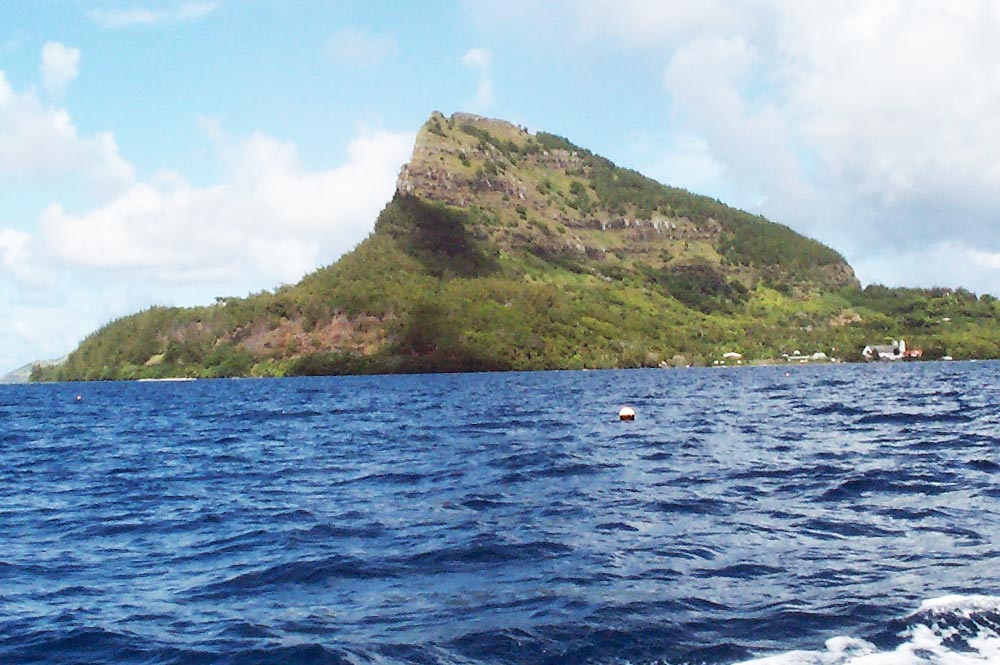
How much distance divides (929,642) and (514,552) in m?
11.0

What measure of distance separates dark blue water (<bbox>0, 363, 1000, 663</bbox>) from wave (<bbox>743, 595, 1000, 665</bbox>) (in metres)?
0.07

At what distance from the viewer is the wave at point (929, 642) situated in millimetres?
15273

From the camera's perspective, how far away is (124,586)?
72.8 feet

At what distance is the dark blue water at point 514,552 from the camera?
55.4 feet

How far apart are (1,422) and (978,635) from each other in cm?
10550

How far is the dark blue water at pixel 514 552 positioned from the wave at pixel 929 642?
67mm

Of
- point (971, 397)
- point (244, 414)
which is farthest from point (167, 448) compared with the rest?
point (971, 397)

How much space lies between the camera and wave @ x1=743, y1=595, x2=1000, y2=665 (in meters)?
15.3

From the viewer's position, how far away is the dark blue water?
16891mm

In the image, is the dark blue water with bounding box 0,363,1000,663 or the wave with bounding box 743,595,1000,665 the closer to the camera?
the wave with bounding box 743,595,1000,665

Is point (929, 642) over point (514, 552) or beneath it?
beneath

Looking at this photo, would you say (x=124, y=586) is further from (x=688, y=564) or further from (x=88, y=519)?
(x=688, y=564)

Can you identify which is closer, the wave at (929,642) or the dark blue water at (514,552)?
the wave at (929,642)

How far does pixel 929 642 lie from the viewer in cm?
1606
